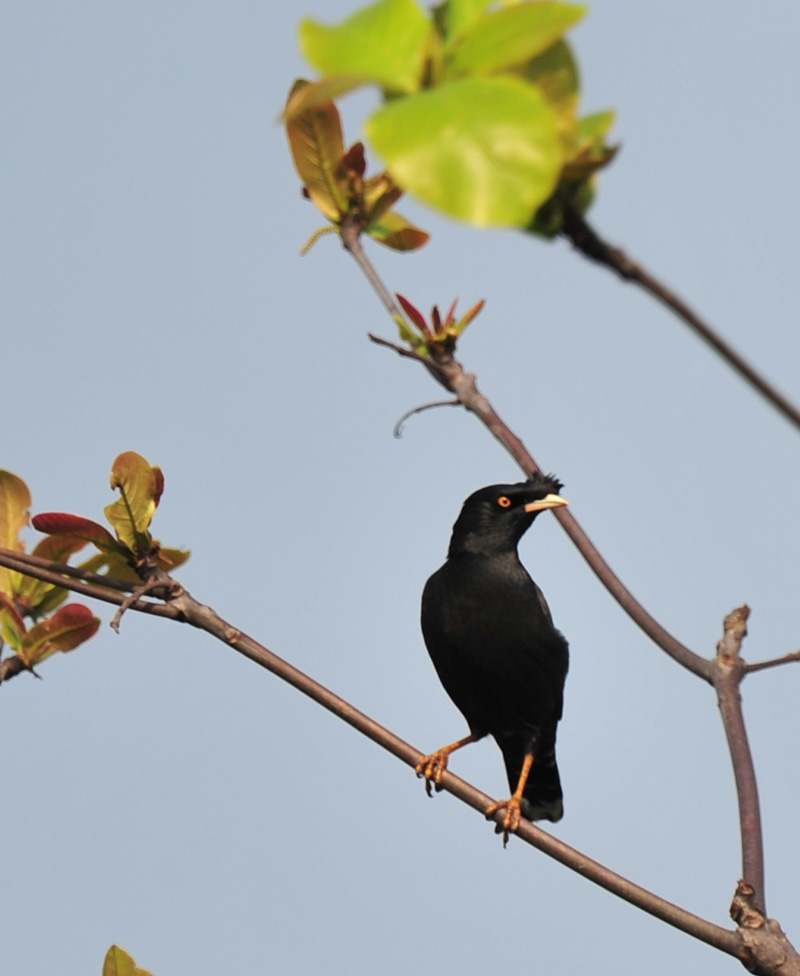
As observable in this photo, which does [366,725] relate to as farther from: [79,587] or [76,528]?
[76,528]

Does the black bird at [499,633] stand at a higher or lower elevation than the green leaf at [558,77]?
higher

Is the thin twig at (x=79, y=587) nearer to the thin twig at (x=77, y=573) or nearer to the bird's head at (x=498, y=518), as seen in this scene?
the thin twig at (x=77, y=573)

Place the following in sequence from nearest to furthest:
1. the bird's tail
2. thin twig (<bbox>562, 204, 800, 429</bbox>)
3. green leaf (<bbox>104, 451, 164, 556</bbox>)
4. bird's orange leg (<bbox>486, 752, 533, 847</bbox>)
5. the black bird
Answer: thin twig (<bbox>562, 204, 800, 429</bbox>) < green leaf (<bbox>104, 451, 164, 556</bbox>) < bird's orange leg (<bbox>486, 752, 533, 847</bbox>) < the black bird < the bird's tail

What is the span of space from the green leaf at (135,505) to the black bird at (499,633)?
9.10 ft

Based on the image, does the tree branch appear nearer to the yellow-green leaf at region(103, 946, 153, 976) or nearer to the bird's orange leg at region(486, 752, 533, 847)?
the bird's orange leg at region(486, 752, 533, 847)

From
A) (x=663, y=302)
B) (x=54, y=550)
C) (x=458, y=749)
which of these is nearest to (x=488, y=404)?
(x=54, y=550)

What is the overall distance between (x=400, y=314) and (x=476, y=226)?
2.09 meters

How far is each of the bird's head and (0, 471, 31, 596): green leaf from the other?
3204mm

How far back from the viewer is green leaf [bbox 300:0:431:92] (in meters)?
1.79

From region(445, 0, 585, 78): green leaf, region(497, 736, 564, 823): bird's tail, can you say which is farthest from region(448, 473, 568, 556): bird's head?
region(445, 0, 585, 78): green leaf

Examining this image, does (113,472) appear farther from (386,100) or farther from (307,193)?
(386,100)

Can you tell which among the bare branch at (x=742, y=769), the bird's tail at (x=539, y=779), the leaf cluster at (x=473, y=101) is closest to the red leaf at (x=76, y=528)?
the bare branch at (x=742, y=769)

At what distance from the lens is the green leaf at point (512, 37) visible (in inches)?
71.3

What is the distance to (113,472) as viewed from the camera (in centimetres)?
378
